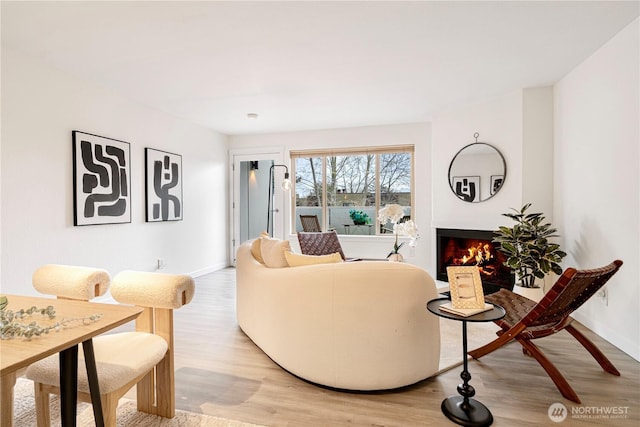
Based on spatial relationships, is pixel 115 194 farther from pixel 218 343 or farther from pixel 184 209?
pixel 218 343

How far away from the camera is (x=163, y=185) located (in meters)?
4.74

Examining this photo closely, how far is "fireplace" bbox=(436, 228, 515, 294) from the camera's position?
4359 millimetres

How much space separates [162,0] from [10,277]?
8.39 ft

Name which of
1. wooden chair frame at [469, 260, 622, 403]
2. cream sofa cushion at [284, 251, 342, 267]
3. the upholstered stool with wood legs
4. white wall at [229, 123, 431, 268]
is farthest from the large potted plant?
the upholstered stool with wood legs

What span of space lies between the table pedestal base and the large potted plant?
1.86 metres

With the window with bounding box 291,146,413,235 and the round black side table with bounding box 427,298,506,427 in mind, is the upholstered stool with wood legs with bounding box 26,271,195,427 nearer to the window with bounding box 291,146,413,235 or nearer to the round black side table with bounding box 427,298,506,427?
the round black side table with bounding box 427,298,506,427

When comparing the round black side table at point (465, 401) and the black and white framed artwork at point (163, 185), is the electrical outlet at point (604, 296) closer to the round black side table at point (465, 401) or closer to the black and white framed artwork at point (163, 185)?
the round black side table at point (465, 401)

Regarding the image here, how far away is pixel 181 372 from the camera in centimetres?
240

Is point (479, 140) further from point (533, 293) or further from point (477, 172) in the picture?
point (533, 293)

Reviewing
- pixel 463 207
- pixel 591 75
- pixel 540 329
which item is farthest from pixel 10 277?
pixel 591 75
